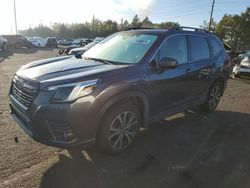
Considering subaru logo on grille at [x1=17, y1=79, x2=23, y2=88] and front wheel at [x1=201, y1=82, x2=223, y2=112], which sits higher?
subaru logo on grille at [x1=17, y1=79, x2=23, y2=88]

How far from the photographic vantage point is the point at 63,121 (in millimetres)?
3307

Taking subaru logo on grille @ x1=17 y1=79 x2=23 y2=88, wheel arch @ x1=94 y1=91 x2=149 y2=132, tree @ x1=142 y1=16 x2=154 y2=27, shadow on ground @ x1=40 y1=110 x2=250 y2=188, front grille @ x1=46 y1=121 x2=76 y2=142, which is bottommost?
shadow on ground @ x1=40 y1=110 x2=250 y2=188

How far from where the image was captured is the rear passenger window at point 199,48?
17.6 feet

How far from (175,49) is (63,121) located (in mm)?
2554

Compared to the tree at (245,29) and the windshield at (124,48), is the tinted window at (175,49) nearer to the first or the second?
the windshield at (124,48)

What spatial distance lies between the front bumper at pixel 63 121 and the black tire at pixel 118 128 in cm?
29

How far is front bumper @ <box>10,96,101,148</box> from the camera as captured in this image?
3301 millimetres

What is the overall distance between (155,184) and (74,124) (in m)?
1.27

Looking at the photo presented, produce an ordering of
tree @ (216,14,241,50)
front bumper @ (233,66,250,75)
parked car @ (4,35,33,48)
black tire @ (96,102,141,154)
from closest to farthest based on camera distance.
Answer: black tire @ (96,102,141,154) < front bumper @ (233,66,250,75) < parked car @ (4,35,33,48) < tree @ (216,14,241,50)

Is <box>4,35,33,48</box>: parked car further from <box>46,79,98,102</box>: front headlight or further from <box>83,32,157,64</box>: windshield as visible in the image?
<box>46,79,98,102</box>: front headlight

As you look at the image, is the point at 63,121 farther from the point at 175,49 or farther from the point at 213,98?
the point at 213,98

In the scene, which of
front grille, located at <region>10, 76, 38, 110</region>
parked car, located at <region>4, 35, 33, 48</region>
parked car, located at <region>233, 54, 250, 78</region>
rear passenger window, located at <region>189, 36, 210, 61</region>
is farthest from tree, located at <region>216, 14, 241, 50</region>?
front grille, located at <region>10, 76, 38, 110</region>

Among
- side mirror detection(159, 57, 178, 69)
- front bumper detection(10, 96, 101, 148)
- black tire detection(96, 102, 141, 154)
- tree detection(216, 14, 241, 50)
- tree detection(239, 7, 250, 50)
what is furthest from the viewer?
tree detection(216, 14, 241, 50)

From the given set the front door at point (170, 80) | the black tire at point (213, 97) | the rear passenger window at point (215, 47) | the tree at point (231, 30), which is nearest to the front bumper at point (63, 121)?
the front door at point (170, 80)
